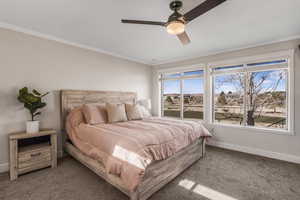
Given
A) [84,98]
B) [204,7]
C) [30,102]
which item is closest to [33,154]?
[30,102]

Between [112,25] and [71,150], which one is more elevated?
[112,25]

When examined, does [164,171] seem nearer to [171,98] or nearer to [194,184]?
[194,184]

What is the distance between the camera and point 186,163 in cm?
258

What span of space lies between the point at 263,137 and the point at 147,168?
302cm

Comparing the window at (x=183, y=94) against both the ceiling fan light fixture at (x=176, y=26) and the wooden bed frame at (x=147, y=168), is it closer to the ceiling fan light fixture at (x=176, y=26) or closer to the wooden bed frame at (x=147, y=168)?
the wooden bed frame at (x=147, y=168)

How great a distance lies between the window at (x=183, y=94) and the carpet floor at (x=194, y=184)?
1.96 meters

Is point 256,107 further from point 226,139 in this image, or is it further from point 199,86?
point 199,86

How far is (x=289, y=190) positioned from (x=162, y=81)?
13.6 feet

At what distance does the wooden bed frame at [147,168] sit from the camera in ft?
5.81

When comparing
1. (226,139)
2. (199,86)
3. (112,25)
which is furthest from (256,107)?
(112,25)

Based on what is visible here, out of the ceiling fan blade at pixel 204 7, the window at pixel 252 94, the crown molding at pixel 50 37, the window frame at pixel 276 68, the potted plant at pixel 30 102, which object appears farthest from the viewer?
the window at pixel 252 94

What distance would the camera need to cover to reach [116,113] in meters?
3.12

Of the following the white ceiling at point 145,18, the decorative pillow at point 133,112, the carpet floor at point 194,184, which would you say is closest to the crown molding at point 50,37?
the white ceiling at point 145,18

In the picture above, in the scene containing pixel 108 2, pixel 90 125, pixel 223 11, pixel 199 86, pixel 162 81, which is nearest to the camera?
pixel 108 2
